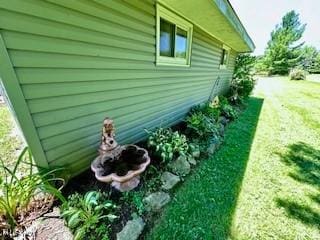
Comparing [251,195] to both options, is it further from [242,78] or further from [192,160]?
[242,78]

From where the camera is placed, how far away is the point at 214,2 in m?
2.79

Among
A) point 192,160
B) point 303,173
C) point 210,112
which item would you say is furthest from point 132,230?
point 210,112

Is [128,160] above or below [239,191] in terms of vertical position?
above

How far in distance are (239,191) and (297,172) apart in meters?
1.36

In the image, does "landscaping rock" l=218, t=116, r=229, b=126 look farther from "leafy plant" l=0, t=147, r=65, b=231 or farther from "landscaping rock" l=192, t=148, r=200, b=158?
"leafy plant" l=0, t=147, r=65, b=231

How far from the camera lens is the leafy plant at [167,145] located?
2635 mm

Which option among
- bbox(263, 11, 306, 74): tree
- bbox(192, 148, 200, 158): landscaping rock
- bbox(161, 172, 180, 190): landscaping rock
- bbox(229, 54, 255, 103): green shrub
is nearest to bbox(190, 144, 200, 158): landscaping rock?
bbox(192, 148, 200, 158): landscaping rock

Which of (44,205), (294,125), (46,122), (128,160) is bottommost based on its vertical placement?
(294,125)

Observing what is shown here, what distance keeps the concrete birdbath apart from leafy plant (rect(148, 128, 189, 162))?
1.51 feet

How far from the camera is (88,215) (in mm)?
1582

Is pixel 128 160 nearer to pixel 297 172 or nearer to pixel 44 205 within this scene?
pixel 44 205

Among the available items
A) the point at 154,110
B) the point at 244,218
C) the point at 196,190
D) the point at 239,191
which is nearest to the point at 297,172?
the point at 239,191

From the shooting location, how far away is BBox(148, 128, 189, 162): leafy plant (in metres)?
2.63

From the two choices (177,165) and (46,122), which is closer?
(46,122)
